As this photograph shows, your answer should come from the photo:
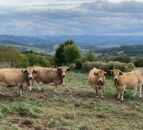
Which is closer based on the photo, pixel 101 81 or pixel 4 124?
pixel 4 124

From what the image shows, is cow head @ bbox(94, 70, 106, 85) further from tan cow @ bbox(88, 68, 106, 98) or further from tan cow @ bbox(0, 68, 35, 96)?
tan cow @ bbox(0, 68, 35, 96)

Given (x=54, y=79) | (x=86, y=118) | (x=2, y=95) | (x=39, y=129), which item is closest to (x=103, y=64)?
(x=54, y=79)

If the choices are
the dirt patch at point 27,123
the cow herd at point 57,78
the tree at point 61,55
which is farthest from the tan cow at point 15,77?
Result: the tree at point 61,55

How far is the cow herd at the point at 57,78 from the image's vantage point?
20.4m

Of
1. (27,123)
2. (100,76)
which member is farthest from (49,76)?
(27,123)

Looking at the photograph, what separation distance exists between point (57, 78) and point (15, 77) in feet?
13.2

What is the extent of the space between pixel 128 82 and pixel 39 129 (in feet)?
35.5

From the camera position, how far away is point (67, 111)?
16.7m

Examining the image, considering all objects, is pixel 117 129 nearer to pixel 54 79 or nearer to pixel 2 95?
pixel 2 95

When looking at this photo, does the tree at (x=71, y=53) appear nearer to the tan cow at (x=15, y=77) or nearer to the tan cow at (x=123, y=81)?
the tan cow at (x=123, y=81)

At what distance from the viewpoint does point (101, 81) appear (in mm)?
22234

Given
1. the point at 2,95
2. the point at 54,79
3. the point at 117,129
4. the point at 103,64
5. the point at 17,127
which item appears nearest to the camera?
the point at 17,127

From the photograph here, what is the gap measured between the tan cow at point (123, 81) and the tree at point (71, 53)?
71569mm

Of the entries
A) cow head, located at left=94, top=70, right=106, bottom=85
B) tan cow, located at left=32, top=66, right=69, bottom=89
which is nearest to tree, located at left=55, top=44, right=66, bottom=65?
tan cow, located at left=32, top=66, right=69, bottom=89
